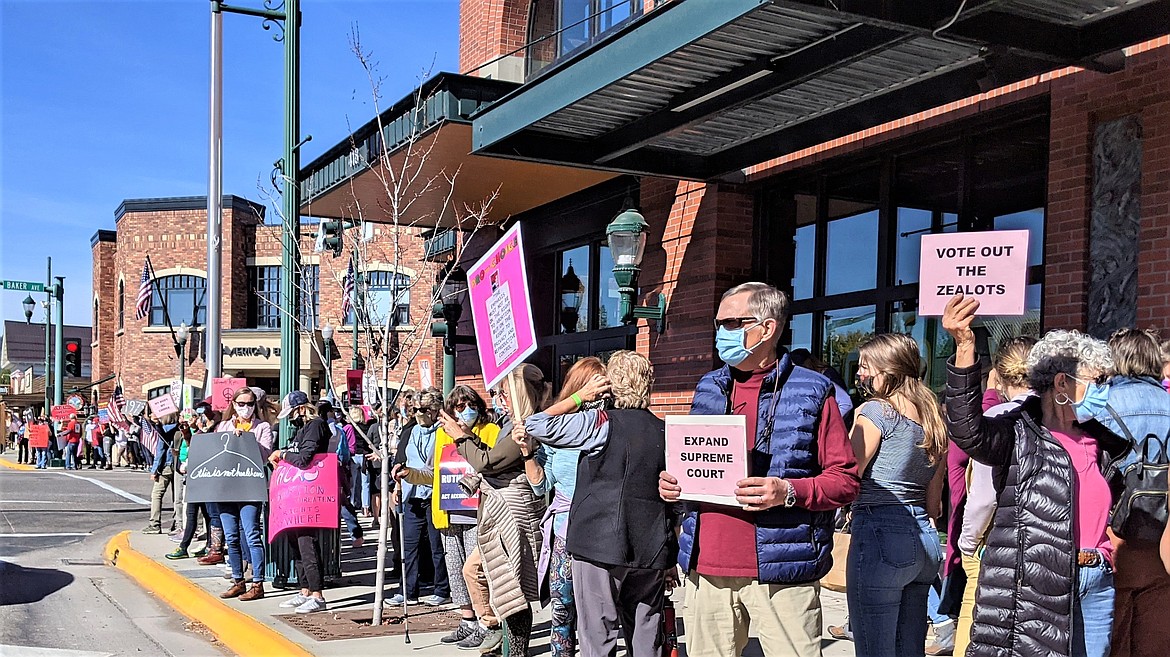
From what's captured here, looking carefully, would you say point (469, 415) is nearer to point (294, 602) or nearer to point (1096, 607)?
point (294, 602)

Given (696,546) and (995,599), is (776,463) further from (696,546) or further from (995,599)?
(995,599)

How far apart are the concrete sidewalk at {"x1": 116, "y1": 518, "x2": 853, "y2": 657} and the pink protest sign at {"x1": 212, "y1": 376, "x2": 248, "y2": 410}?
5.73 ft

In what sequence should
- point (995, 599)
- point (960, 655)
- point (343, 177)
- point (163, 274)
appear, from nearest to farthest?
point (995, 599)
point (960, 655)
point (343, 177)
point (163, 274)

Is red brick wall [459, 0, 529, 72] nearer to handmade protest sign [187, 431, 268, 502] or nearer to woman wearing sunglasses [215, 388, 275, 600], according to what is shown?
woman wearing sunglasses [215, 388, 275, 600]

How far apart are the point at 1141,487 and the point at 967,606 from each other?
1.59 m

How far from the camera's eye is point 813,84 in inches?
314

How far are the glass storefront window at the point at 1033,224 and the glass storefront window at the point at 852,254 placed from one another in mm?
1441

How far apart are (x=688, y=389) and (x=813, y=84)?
400 centimetres

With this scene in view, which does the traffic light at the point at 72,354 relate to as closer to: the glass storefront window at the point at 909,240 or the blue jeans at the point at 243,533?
the blue jeans at the point at 243,533

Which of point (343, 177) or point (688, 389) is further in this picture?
point (343, 177)

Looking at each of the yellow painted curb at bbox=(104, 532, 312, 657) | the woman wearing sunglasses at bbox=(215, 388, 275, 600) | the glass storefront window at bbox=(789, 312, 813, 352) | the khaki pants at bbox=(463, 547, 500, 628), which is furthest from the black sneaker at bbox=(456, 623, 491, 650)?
the glass storefront window at bbox=(789, 312, 813, 352)

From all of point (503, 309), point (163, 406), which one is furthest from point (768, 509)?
point (163, 406)

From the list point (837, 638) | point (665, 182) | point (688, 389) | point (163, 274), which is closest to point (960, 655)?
point (837, 638)

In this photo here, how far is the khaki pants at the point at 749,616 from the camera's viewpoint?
3920 mm
